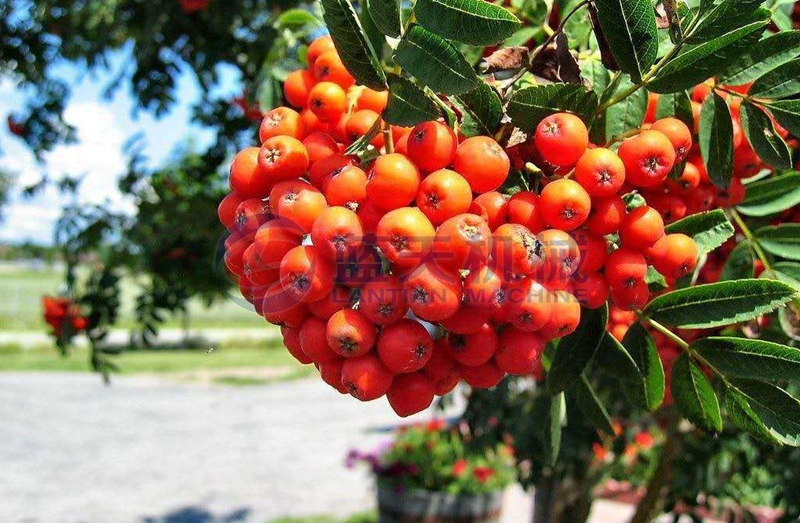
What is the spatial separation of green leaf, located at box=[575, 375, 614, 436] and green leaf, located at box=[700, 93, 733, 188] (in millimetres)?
409

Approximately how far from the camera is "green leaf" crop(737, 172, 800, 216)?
1.20m

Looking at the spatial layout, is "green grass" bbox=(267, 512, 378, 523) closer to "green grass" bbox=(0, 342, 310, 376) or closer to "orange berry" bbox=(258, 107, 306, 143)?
"orange berry" bbox=(258, 107, 306, 143)

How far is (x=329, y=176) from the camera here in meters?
0.85

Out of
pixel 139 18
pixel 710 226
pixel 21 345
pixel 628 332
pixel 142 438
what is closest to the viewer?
pixel 710 226

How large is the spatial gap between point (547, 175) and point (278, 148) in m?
0.35

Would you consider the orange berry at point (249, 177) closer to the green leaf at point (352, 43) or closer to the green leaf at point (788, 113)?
the green leaf at point (352, 43)

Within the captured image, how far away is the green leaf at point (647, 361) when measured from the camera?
1075 millimetres

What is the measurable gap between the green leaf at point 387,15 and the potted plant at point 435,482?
4.01 metres

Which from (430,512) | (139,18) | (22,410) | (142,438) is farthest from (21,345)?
(139,18)

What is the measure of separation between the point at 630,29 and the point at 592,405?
0.65m

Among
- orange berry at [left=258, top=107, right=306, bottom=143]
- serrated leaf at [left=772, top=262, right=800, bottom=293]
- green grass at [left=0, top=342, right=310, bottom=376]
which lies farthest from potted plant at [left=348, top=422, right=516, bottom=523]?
green grass at [left=0, top=342, right=310, bottom=376]

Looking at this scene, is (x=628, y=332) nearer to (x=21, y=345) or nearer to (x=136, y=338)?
(x=136, y=338)

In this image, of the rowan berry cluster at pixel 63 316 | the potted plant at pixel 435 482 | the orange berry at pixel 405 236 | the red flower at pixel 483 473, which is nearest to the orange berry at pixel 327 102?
the orange berry at pixel 405 236

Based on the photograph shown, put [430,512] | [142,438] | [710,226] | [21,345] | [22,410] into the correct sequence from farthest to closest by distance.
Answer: [21,345]
[22,410]
[142,438]
[430,512]
[710,226]
